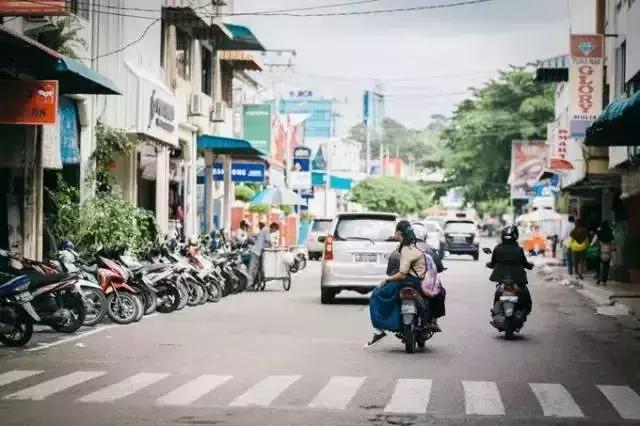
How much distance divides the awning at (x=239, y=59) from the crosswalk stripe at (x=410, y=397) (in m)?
35.3

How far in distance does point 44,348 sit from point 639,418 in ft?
28.1

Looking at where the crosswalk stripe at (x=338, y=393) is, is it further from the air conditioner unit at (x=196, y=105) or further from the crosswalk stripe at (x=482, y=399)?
the air conditioner unit at (x=196, y=105)

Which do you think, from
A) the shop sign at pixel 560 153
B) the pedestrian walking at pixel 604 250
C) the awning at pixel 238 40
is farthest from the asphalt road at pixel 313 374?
the awning at pixel 238 40

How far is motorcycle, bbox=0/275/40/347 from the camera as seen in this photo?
1641 centimetres

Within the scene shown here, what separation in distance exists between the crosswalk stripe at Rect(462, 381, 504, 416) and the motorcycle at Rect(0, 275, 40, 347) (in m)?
6.38

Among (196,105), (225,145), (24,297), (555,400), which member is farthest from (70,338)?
(225,145)

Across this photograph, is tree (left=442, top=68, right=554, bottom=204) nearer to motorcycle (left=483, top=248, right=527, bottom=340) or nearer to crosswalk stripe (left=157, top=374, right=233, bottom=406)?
motorcycle (left=483, top=248, right=527, bottom=340)

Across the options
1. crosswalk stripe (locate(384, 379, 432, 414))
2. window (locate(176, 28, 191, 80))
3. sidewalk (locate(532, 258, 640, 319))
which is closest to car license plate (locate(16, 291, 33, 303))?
crosswalk stripe (locate(384, 379, 432, 414))

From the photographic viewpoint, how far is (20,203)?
81.9ft

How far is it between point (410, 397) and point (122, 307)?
9507 mm

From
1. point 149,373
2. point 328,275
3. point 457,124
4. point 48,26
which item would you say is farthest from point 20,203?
point 457,124

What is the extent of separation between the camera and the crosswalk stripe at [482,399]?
1111 centimetres

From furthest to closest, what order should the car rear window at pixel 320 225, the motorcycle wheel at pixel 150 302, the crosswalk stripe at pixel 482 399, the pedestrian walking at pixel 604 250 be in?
the car rear window at pixel 320 225
the pedestrian walking at pixel 604 250
the motorcycle wheel at pixel 150 302
the crosswalk stripe at pixel 482 399

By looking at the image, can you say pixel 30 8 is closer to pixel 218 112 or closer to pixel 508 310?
pixel 508 310
